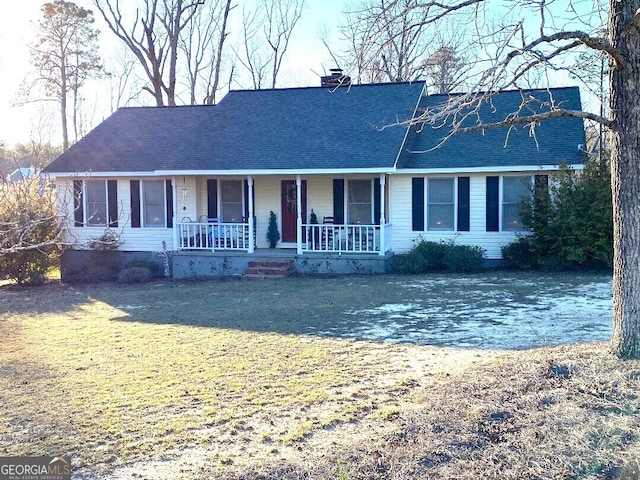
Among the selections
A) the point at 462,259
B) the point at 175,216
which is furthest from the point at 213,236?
the point at 462,259

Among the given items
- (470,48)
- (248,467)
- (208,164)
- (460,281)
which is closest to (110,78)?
→ (208,164)

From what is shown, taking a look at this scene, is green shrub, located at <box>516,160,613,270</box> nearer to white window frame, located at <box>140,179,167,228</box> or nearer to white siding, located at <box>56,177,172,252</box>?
white window frame, located at <box>140,179,167,228</box>

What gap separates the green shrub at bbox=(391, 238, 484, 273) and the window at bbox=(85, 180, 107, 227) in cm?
903

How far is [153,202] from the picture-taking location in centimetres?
1852

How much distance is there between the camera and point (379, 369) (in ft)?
23.1

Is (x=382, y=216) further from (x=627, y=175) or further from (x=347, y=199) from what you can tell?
(x=627, y=175)

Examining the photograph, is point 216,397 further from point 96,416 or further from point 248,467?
point 248,467

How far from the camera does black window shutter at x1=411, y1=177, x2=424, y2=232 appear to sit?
55.3 feet

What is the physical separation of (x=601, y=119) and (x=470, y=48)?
Answer: 1.94 metres

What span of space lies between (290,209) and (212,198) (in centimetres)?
242

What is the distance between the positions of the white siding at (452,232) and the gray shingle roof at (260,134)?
1386 mm

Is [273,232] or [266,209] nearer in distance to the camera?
[273,232]

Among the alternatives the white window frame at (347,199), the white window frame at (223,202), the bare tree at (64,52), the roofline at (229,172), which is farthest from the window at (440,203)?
the bare tree at (64,52)

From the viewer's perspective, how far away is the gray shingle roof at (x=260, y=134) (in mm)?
16734
